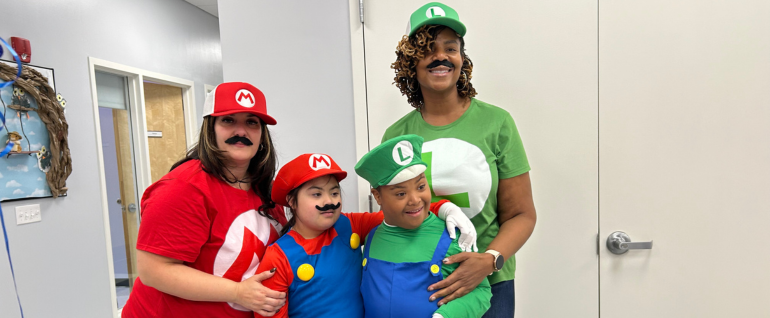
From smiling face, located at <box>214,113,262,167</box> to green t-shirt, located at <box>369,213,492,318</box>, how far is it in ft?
1.53

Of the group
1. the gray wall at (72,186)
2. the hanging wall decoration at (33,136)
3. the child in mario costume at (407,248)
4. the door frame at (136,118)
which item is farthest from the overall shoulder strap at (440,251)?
the door frame at (136,118)

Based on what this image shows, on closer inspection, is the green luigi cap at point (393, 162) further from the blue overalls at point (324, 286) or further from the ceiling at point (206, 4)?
the ceiling at point (206, 4)

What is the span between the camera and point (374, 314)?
105 cm

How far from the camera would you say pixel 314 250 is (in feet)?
3.62

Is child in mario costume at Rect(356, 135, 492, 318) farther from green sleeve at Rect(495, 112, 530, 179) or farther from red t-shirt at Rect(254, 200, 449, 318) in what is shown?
green sleeve at Rect(495, 112, 530, 179)

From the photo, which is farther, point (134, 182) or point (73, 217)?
point (134, 182)

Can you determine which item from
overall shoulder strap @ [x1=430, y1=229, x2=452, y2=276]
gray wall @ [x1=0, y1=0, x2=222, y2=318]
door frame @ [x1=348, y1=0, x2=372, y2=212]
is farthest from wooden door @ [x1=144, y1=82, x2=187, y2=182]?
overall shoulder strap @ [x1=430, y1=229, x2=452, y2=276]

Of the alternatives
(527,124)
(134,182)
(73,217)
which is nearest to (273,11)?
(527,124)

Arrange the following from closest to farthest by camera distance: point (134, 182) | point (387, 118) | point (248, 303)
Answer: point (248, 303) → point (387, 118) → point (134, 182)

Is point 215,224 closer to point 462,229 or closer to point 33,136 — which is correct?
point 462,229

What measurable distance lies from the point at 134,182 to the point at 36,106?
1.22 metres

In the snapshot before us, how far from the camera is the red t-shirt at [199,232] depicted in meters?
1.00

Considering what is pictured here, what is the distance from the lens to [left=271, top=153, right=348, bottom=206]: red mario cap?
42.8 inches

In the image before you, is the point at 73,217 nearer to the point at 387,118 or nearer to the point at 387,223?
the point at 387,118
